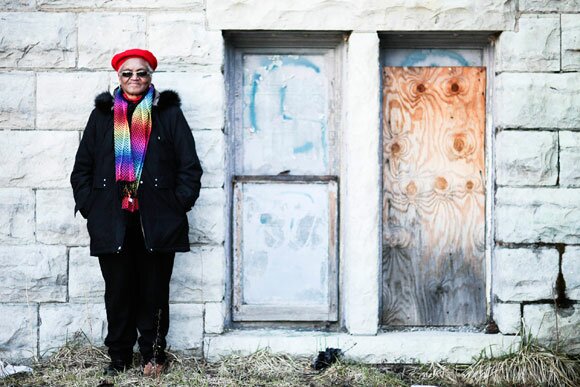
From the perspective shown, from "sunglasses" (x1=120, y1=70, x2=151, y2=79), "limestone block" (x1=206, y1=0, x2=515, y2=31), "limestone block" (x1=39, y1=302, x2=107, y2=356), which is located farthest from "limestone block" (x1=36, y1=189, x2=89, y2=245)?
"limestone block" (x1=206, y1=0, x2=515, y2=31)

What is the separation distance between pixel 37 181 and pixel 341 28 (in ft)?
7.54

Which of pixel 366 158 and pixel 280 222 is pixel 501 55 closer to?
pixel 366 158

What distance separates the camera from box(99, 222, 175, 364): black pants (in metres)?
4.87

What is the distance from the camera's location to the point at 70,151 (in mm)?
5312

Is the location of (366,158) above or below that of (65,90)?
below

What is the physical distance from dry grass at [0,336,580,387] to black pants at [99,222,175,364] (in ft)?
0.64

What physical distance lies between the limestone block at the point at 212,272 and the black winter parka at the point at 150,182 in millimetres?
458

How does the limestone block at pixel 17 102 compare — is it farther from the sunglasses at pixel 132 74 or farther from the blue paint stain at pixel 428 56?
the blue paint stain at pixel 428 56

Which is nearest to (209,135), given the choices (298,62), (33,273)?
(298,62)

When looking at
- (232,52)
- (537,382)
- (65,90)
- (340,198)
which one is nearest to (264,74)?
(232,52)

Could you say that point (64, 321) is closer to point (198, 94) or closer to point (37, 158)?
point (37, 158)

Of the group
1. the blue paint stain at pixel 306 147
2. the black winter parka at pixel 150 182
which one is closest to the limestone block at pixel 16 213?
the black winter parka at pixel 150 182

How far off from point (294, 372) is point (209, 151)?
1580mm

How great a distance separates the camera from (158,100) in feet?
16.3
